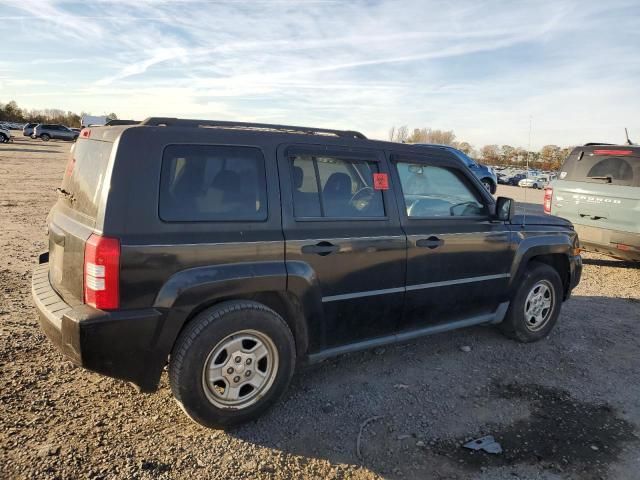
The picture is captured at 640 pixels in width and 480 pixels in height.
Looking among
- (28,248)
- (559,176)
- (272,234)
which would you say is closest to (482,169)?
(559,176)

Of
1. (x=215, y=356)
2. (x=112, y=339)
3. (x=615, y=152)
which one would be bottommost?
(x=215, y=356)


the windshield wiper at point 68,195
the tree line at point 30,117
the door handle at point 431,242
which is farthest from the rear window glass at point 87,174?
the tree line at point 30,117

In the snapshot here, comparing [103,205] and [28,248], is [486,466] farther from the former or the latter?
[28,248]

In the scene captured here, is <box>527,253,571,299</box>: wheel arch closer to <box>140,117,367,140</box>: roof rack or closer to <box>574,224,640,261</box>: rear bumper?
<box>140,117,367,140</box>: roof rack

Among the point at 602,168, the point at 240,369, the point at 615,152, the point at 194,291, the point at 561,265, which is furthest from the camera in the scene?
the point at 602,168

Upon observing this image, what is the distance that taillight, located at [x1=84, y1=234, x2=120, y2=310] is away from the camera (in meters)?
2.66

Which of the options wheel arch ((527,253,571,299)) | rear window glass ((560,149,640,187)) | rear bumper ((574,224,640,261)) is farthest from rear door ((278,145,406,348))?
rear window glass ((560,149,640,187))

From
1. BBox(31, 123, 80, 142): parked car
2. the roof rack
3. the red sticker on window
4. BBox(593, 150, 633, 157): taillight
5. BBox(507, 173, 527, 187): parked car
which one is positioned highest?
BBox(31, 123, 80, 142): parked car

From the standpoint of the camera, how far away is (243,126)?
134 inches

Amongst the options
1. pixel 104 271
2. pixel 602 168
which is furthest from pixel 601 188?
pixel 104 271

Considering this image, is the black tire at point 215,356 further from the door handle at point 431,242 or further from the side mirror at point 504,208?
the side mirror at point 504,208

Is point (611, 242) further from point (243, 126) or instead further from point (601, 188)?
point (243, 126)

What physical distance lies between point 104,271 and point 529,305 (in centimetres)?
389

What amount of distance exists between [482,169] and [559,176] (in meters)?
9.91
